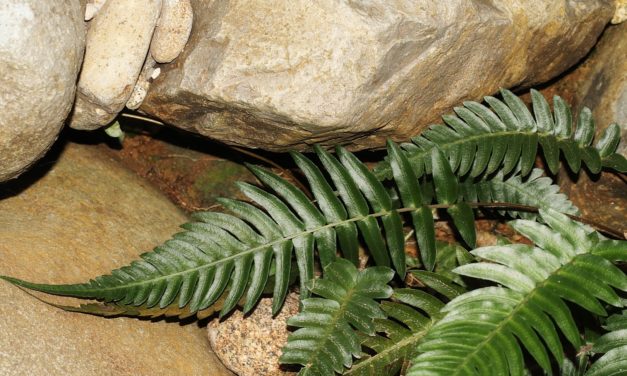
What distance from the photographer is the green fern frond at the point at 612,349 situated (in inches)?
101

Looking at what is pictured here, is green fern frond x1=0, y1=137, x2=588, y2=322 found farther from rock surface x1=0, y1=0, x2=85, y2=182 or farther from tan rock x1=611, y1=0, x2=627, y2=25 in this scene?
tan rock x1=611, y1=0, x2=627, y2=25

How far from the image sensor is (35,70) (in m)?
2.58

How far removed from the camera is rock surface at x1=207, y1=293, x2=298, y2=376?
316cm

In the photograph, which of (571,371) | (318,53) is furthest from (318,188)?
(571,371)

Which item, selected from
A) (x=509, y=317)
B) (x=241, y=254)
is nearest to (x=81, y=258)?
(x=241, y=254)

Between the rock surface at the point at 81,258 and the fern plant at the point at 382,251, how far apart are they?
6.2 inches

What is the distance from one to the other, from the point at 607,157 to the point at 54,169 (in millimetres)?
2484

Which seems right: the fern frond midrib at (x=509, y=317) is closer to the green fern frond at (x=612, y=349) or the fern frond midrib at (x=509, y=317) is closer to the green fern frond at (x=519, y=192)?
the green fern frond at (x=612, y=349)

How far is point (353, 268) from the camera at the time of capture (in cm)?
291

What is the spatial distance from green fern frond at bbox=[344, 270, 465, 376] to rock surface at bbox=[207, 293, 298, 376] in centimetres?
47

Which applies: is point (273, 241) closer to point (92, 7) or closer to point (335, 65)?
point (335, 65)

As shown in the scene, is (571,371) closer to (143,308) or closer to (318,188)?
(318,188)

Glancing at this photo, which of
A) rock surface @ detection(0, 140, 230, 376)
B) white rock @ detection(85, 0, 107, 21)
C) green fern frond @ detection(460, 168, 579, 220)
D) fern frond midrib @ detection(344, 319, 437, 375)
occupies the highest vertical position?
green fern frond @ detection(460, 168, 579, 220)

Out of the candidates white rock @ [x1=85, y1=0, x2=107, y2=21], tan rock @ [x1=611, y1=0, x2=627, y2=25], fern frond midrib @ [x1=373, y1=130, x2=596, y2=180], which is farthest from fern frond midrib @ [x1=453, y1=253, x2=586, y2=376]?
white rock @ [x1=85, y1=0, x2=107, y2=21]
